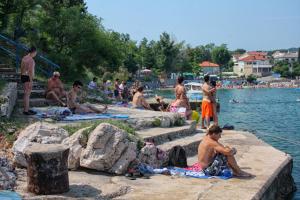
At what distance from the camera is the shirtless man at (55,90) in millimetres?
13984

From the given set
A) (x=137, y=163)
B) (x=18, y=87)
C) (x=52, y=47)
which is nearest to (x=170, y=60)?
(x=52, y=47)

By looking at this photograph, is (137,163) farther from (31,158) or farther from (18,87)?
(18,87)

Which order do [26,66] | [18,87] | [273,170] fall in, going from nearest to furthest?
[273,170] < [26,66] < [18,87]

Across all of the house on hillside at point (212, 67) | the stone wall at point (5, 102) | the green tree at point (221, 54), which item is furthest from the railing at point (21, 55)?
the house on hillside at point (212, 67)

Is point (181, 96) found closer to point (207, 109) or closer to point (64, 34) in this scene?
point (207, 109)

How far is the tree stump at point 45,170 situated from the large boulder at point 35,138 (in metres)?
1.29

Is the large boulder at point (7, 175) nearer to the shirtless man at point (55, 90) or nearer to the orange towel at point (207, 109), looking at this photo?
the shirtless man at point (55, 90)

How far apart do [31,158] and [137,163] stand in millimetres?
2359

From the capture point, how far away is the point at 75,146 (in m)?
8.31

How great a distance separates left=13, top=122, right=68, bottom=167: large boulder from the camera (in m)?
8.15

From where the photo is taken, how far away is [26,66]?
462 inches

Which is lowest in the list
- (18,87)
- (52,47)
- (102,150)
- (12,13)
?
(102,150)

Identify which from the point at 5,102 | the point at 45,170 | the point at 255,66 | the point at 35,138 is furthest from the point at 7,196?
the point at 255,66

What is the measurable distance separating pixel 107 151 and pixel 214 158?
1980mm
